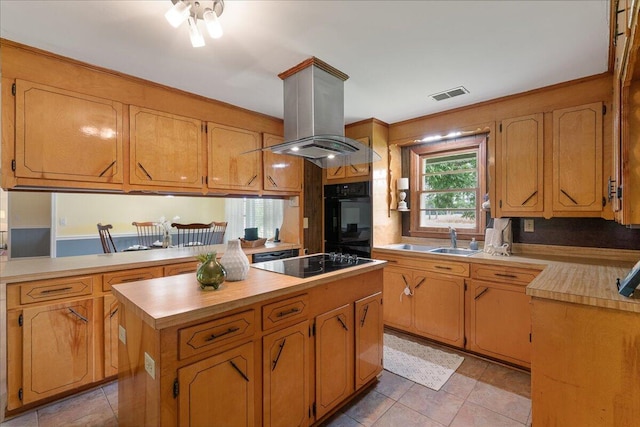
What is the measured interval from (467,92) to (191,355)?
9.53 feet

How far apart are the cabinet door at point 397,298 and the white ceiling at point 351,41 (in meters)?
1.82

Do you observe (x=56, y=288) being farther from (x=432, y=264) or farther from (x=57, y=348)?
(x=432, y=264)

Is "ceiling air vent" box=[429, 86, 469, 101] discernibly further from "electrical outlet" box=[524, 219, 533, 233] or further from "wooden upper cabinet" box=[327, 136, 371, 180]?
"electrical outlet" box=[524, 219, 533, 233]

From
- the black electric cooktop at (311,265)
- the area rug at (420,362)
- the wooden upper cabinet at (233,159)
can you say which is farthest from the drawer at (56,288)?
the area rug at (420,362)

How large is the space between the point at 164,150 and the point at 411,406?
285cm

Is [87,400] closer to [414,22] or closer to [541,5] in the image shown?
[414,22]

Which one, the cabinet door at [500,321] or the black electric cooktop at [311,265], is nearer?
the black electric cooktop at [311,265]

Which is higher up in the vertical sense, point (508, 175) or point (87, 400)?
point (508, 175)

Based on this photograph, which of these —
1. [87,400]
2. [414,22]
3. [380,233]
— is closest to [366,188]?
[380,233]

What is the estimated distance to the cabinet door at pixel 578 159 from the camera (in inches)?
91.3

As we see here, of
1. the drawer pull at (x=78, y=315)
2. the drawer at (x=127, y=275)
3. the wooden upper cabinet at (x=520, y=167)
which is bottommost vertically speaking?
the drawer pull at (x=78, y=315)

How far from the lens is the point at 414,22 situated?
1.68 m

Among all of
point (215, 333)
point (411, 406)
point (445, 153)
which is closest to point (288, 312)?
point (215, 333)

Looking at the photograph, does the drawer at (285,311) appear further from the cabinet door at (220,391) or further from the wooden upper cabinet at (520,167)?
the wooden upper cabinet at (520,167)
